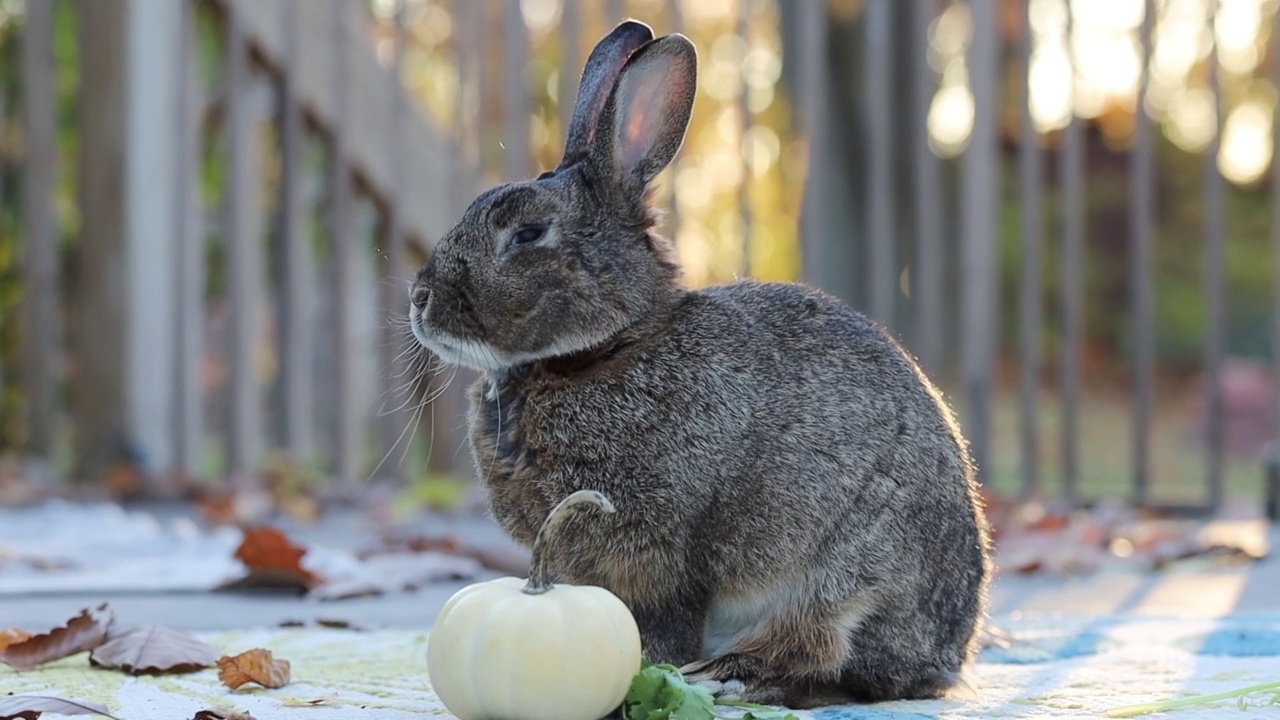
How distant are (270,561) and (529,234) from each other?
1524 mm

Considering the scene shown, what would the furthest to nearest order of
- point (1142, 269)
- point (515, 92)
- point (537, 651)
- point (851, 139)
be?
point (851, 139)
point (515, 92)
point (1142, 269)
point (537, 651)

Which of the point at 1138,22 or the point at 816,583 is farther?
the point at 1138,22

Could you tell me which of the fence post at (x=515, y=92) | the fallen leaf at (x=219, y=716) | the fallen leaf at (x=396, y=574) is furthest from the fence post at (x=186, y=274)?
the fallen leaf at (x=219, y=716)

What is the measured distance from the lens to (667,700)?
224 centimetres

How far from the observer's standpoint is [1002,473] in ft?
29.0

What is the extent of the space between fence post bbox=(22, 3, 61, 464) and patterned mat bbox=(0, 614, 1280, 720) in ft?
11.1

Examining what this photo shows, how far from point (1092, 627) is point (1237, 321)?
33.7 feet

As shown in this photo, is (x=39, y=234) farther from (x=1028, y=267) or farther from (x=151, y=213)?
(x=1028, y=267)

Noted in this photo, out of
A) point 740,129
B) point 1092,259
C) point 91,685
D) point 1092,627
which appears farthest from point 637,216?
point 1092,259

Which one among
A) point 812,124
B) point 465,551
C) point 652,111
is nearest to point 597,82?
point 652,111

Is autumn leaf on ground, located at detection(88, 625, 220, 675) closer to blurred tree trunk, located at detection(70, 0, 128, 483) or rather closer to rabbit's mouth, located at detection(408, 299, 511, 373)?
rabbit's mouth, located at detection(408, 299, 511, 373)

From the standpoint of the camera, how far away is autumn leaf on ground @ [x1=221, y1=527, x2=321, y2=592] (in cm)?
381

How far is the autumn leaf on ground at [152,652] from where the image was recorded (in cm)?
275

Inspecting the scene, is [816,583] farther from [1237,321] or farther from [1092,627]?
[1237,321]
